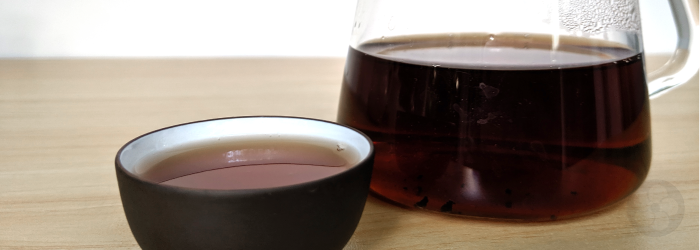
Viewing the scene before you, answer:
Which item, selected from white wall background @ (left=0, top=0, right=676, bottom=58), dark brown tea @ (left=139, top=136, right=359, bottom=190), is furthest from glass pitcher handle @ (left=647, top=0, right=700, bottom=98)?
white wall background @ (left=0, top=0, right=676, bottom=58)

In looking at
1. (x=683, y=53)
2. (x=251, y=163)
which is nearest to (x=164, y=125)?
(x=251, y=163)

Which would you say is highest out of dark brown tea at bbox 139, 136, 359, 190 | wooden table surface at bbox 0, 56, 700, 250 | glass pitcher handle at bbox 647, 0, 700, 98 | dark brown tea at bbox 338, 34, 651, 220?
glass pitcher handle at bbox 647, 0, 700, 98

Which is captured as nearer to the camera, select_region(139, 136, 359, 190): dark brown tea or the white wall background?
select_region(139, 136, 359, 190): dark brown tea

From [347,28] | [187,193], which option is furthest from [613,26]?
[347,28]

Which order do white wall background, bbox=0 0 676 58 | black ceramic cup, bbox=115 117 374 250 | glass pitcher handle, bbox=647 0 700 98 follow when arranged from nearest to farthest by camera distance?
black ceramic cup, bbox=115 117 374 250
glass pitcher handle, bbox=647 0 700 98
white wall background, bbox=0 0 676 58

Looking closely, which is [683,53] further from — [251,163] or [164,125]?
[164,125]

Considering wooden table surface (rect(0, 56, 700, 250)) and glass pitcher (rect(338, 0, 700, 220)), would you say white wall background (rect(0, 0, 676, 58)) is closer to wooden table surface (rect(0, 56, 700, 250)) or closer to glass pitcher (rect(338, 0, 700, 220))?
wooden table surface (rect(0, 56, 700, 250))
